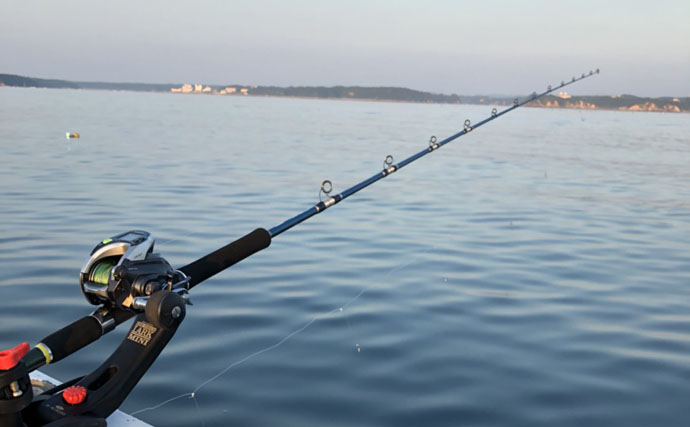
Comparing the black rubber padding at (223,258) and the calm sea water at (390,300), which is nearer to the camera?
the black rubber padding at (223,258)

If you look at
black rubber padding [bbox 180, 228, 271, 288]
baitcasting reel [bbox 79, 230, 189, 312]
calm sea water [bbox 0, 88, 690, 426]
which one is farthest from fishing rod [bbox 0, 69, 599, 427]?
calm sea water [bbox 0, 88, 690, 426]

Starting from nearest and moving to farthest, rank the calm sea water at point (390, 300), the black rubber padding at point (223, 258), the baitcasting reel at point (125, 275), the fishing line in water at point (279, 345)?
the baitcasting reel at point (125, 275) < the black rubber padding at point (223, 258) < the fishing line in water at point (279, 345) < the calm sea water at point (390, 300)

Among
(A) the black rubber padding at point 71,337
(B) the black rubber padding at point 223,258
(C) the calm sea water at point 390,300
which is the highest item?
(B) the black rubber padding at point 223,258

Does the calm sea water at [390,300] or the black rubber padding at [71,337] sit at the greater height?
the black rubber padding at [71,337]

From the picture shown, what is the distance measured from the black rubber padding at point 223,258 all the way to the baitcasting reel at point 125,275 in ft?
0.90

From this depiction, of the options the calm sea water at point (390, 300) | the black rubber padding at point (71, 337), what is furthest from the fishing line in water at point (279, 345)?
the black rubber padding at point (71, 337)

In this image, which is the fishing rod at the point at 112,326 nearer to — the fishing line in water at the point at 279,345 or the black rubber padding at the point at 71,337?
the black rubber padding at the point at 71,337

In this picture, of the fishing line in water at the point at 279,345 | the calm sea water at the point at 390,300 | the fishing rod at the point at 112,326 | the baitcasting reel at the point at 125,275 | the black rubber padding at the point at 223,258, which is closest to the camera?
the fishing rod at the point at 112,326

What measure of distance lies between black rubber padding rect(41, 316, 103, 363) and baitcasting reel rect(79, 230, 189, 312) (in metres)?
0.13

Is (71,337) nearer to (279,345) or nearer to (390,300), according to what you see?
(279,345)

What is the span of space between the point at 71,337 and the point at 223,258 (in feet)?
3.08

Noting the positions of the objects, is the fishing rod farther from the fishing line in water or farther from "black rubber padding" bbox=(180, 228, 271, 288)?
the fishing line in water

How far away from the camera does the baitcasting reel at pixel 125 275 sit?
3.14 metres

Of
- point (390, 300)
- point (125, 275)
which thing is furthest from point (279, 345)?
point (125, 275)
